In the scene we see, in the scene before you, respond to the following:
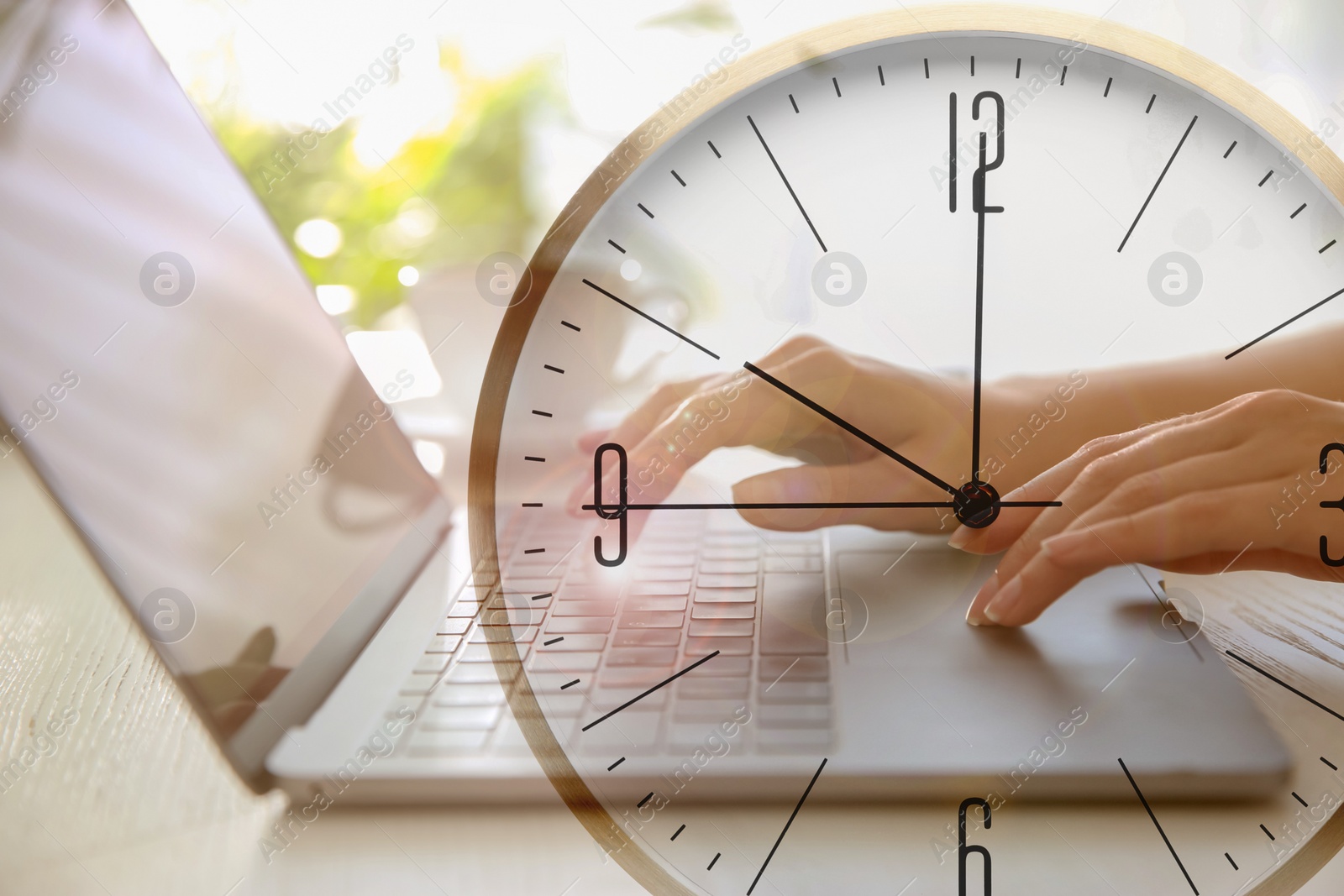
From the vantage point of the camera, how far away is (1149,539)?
0.58m

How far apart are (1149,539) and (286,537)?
643 millimetres

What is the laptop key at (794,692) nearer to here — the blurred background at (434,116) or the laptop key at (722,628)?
the laptop key at (722,628)

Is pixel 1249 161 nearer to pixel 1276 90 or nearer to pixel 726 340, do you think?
pixel 1276 90

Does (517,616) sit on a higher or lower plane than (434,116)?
lower

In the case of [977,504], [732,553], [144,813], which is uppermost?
[977,504]

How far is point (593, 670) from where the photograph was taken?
0.60 m

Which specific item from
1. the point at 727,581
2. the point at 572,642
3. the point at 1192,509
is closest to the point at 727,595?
the point at 727,581

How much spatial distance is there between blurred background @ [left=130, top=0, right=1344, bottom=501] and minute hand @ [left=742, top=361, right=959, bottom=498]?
0.21 metres

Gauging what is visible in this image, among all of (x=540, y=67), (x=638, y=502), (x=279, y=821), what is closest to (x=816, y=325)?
(x=638, y=502)

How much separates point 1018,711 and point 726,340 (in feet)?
1.09

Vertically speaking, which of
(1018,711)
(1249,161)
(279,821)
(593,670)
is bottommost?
(279,821)

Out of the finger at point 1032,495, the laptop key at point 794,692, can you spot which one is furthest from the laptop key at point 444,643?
the finger at point 1032,495

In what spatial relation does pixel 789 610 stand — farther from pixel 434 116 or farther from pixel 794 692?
pixel 434 116

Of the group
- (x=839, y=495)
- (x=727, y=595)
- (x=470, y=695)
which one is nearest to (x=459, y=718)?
(x=470, y=695)
